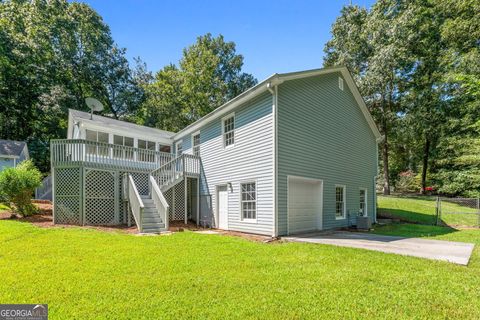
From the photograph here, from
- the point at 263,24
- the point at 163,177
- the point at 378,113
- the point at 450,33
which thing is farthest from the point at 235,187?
the point at 450,33

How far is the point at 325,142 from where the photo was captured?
1115 cm

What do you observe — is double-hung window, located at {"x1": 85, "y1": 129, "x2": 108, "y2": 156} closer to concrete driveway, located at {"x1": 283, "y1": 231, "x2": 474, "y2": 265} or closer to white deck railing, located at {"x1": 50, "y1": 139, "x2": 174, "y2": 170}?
white deck railing, located at {"x1": 50, "y1": 139, "x2": 174, "y2": 170}

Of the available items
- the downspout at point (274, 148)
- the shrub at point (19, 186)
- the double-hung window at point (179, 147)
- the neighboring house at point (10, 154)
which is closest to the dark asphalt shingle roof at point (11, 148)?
the neighboring house at point (10, 154)

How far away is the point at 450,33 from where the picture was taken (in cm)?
2034

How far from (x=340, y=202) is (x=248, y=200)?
4662mm

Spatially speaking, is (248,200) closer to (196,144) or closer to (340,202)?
(340,202)

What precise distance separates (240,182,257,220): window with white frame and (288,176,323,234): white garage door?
4.24ft

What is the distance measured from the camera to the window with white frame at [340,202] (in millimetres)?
11625

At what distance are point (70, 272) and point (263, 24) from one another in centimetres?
1289

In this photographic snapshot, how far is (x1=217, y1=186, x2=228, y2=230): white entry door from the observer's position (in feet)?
36.6

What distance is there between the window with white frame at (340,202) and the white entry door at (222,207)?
4.94 meters

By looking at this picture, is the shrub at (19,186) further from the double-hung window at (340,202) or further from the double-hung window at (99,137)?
the double-hung window at (340,202)

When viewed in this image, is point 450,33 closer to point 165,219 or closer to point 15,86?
point 165,219

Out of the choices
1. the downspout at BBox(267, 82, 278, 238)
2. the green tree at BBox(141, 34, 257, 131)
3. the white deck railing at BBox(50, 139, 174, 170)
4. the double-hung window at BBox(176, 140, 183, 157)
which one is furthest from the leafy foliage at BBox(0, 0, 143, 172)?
the downspout at BBox(267, 82, 278, 238)
